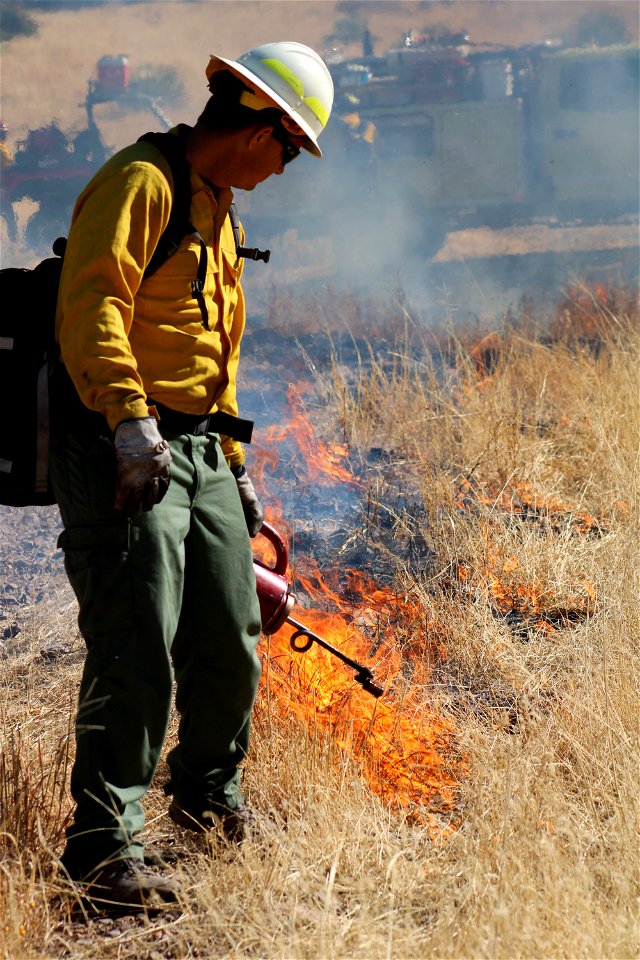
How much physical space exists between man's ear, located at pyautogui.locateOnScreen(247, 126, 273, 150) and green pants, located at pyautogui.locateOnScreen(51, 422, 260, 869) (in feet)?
2.29

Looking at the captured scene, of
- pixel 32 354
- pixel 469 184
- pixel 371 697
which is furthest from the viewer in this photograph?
pixel 469 184

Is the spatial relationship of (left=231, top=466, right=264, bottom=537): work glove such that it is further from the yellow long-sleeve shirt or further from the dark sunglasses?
the dark sunglasses

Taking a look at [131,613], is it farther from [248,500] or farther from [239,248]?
[239,248]

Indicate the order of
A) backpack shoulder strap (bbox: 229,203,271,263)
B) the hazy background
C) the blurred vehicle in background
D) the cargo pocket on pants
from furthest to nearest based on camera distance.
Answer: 1. the blurred vehicle in background
2. the hazy background
3. backpack shoulder strap (bbox: 229,203,271,263)
4. the cargo pocket on pants

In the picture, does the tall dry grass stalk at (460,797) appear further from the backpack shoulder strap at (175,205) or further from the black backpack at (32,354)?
the backpack shoulder strap at (175,205)

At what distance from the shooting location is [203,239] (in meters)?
2.21

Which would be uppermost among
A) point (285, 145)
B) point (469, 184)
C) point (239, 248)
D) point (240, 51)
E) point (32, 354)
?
point (240, 51)

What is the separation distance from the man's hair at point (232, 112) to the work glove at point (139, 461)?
76cm

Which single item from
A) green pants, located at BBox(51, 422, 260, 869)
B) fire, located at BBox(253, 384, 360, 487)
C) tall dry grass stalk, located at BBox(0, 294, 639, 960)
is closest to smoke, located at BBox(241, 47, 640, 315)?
fire, located at BBox(253, 384, 360, 487)

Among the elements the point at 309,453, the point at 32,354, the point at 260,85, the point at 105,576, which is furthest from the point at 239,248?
the point at 309,453

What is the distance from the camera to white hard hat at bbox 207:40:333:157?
87.6 inches

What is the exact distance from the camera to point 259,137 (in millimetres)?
2254

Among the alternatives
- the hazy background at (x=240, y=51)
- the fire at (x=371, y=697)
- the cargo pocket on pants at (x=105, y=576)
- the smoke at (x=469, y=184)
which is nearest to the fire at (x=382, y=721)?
the fire at (x=371, y=697)

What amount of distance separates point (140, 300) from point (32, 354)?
28 centimetres
